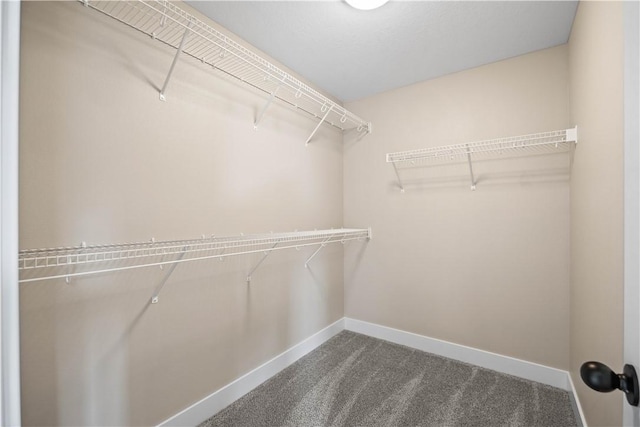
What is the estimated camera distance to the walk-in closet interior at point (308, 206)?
1.11m

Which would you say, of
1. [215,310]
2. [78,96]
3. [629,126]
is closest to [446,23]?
[629,126]

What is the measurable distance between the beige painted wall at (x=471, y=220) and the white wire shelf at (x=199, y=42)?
0.90 meters

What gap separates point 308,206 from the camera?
2.43 meters

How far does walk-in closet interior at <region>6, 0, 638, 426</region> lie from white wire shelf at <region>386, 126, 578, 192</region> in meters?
0.02

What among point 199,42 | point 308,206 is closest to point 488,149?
point 308,206

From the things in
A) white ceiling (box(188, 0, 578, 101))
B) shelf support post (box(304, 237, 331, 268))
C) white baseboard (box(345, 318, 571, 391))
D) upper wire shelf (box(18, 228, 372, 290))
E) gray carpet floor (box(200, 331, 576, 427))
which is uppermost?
white ceiling (box(188, 0, 578, 101))

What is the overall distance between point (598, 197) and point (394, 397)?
1565mm

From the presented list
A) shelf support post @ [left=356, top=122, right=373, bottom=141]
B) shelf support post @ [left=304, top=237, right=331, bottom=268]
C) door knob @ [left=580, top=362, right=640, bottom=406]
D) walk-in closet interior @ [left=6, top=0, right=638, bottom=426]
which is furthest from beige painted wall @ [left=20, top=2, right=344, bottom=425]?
door knob @ [left=580, top=362, right=640, bottom=406]

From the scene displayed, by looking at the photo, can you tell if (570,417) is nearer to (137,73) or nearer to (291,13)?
(291,13)

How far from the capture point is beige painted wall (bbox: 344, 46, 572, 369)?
6.27 feet

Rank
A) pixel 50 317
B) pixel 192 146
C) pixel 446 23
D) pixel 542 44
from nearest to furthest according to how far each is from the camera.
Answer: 1. pixel 50 317
2. pixel 192 146
3. pixel 446 23
4. pixel 542 44

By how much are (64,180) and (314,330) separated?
204cm

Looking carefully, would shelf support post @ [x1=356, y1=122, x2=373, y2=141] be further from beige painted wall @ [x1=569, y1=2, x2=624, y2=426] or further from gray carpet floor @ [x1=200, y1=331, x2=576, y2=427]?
gray carpet floor @ [x1=200, y1=331, x2=576, y2=427]
